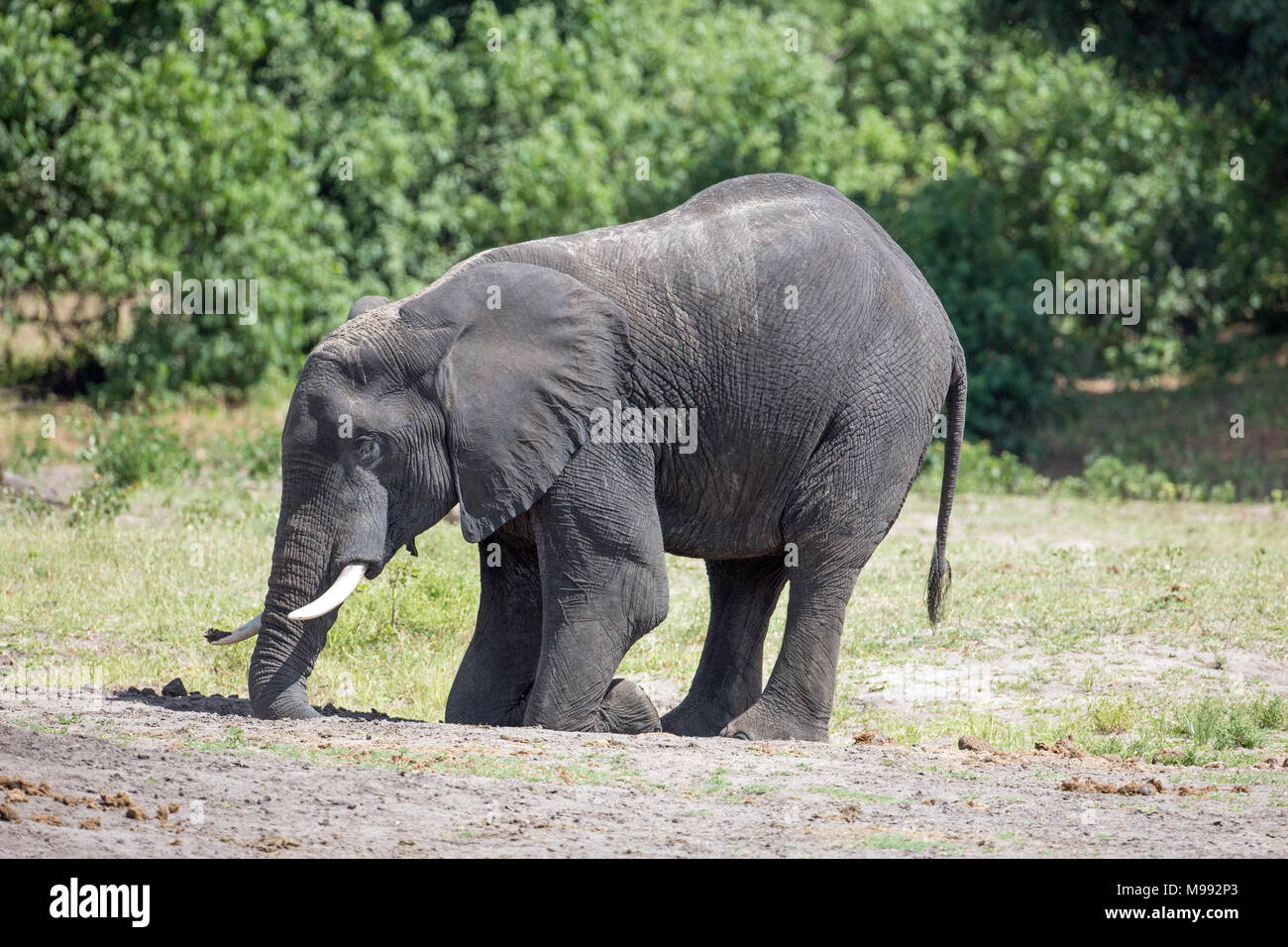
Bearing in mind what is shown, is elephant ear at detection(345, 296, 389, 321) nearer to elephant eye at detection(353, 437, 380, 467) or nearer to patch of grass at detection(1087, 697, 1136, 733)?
elephant eye at detection(353, 437, 380, 467)

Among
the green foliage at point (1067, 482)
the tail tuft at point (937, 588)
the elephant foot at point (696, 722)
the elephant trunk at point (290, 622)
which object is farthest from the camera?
the green foliage at point (1067, 482)

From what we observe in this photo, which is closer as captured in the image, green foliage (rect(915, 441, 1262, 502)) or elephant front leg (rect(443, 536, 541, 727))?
elephant front leg (rect(443, 536, 541, 727))

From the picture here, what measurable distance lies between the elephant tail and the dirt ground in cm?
123

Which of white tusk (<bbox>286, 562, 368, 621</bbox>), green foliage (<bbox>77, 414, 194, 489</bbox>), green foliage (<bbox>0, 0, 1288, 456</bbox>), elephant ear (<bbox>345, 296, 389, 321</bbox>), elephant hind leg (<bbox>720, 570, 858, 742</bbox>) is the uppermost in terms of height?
green foliage (<bbox>0, 0, 1288, 456</bbox>)

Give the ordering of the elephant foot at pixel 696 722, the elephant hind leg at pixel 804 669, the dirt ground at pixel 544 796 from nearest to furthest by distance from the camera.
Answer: the dirt ground at pixel 544 796 < the elephant hind leg at pixel 804 669 < the elephant foot at pixel 696 722

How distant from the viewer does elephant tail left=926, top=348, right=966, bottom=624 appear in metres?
8.22

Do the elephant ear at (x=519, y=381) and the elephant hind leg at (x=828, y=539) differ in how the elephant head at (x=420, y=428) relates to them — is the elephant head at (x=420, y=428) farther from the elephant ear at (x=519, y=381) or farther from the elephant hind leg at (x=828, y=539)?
the elephant hind leg at (x=828, y=539)

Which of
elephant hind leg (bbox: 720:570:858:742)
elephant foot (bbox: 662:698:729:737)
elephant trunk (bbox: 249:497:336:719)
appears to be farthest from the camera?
elephant foot (bbox: 662:698:729:737)

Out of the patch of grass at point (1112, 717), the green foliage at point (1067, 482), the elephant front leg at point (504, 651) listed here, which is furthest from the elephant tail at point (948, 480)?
the green foliage at point (1067, 482)

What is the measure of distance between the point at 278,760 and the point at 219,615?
392 centimetres

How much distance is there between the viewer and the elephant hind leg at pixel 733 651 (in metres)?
8.19

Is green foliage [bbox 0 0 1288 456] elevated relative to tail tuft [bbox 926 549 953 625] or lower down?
elevated

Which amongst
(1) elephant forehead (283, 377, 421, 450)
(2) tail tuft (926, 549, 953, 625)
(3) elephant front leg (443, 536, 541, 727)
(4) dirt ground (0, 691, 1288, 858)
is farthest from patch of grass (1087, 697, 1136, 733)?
(1) elephant forehead (283, 377, 421, 450)

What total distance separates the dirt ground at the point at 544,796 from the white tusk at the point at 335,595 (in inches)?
18.3
